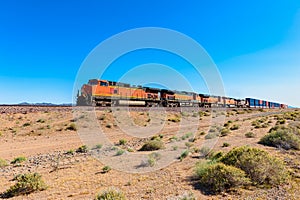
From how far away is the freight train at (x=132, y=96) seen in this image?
3083 cm

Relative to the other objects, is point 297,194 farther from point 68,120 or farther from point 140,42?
point 68,120

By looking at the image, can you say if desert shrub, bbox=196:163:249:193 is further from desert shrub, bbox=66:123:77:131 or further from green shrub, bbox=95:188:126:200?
desert shrub, bbox=66:123:77:131

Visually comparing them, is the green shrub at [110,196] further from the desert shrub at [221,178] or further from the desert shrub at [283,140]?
the desert shrub at [283,140]

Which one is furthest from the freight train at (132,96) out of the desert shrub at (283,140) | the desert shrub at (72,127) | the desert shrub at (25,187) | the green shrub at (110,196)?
the green shrub at (110,196)

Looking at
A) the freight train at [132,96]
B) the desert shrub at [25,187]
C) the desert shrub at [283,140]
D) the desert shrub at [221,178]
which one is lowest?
the desert shrub at [25,187]

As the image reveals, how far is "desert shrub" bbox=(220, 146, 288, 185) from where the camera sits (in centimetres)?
680

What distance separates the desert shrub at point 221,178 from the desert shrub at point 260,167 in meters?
0.57

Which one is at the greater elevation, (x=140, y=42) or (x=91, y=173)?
(x=140, y=42)

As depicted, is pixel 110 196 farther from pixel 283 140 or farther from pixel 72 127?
pixel 72 127

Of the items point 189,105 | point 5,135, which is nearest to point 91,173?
point 5,135

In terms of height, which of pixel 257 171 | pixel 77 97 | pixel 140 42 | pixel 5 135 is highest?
pixel 140 42

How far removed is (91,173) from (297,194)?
7499mm

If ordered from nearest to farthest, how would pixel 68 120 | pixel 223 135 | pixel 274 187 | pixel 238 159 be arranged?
pixel 274 187, pixel 238 159, pixel 223 135, pixel 68 120

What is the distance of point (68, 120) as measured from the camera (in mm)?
25203
